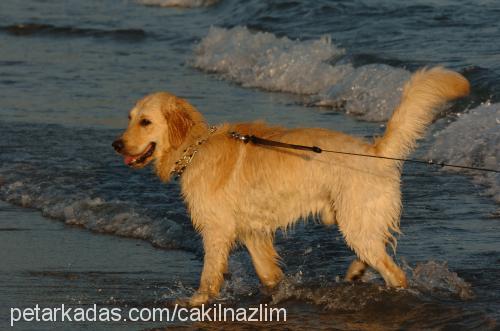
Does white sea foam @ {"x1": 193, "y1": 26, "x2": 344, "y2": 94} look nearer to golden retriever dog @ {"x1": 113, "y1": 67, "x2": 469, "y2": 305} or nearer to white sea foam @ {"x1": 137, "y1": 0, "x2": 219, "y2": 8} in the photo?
white sea foam @ {"x1": 137, "y1": 0, "x2": 219, "y2": 8}

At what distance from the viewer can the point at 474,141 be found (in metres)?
9.89

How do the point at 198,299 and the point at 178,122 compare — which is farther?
the point at 178,122


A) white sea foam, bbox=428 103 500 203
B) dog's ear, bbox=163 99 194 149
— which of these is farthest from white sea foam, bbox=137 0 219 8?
dog's ear, bbox=163 99 194 149

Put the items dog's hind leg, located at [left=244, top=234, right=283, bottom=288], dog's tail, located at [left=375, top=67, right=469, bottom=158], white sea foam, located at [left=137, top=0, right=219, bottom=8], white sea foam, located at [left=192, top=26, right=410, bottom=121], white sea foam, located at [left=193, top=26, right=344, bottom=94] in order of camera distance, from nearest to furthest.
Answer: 1. dog's tail, located at [left=375, top=67, right=469, bottom=158]
2. dog's hind leg, located at [left=244, top=234, right=283, bottom=288]
3. white sea foam, located at [left=192, top=26, right=410, bottom=121]
4. white sea foam, located at [left=193, top=26, right=344, bottom=94]
5. white sea foam, located at [left=137, top=0, right=219, bottom=8]

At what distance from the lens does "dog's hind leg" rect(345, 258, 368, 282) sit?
6545mm

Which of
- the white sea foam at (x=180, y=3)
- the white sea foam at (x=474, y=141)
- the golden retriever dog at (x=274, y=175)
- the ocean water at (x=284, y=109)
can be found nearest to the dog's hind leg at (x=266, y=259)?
the golden retriever dog at (x=274, y=175)

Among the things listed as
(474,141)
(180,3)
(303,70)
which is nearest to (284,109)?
(303,70)

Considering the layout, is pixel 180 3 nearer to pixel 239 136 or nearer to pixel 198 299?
pixel 239 136

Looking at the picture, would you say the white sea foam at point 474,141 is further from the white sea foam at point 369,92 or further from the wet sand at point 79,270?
the wet sand at point 79,270

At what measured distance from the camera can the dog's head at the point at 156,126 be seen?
6.55 meters

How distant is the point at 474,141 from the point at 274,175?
4.10 meters

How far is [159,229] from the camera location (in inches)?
322

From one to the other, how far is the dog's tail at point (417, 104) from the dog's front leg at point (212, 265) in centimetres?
119

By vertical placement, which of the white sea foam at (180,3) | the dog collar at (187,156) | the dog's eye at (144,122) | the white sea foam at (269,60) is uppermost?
the white sea foam at (180,3)
